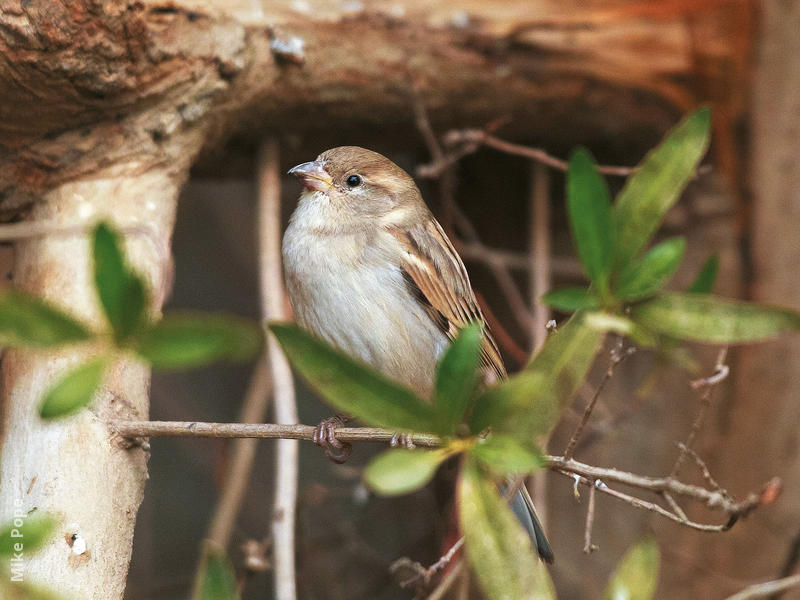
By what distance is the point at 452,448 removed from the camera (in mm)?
917

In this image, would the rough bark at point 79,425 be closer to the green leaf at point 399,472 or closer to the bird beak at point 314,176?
the bird beak at point 314,176

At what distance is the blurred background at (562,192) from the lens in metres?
2.35

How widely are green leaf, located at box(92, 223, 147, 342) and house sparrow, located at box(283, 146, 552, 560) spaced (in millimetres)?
1132

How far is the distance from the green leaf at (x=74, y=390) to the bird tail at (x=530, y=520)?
4.18 feet

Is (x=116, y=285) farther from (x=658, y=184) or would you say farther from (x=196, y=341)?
(x=658, y=184)

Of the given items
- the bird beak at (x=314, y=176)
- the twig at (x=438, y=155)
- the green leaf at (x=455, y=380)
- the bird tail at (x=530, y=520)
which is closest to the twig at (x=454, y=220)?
the twig at (x=438, y=155)

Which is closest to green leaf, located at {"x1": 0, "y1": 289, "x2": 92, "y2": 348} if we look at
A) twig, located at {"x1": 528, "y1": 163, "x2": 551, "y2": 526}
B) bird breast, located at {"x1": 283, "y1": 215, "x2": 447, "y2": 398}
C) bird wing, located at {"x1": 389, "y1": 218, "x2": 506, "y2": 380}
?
bird breast, located at {"x1": 283, "y1": 215, "x2": 447, "y2": 398}

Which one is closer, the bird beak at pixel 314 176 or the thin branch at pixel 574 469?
the thin branch at pixel 574 469

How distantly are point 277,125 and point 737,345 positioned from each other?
1.52 meters

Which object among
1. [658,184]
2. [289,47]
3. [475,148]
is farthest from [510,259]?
[658,184]

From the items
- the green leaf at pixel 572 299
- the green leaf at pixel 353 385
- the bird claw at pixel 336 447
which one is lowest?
the bird claw at pixel 336 447

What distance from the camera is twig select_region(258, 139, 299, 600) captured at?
202 centimetres

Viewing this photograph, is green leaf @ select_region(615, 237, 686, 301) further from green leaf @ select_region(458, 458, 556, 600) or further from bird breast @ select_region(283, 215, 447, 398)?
bird breast @ select_region(283, 215, 447, 398)

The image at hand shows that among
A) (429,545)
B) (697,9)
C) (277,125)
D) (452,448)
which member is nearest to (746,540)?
(429,545)
